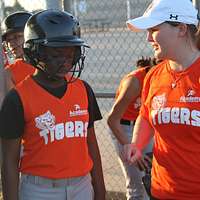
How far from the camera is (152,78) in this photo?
113 inches

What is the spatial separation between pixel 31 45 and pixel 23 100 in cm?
29

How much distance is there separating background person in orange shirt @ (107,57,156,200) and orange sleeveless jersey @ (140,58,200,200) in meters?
0.79

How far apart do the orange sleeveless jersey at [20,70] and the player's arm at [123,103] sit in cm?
66

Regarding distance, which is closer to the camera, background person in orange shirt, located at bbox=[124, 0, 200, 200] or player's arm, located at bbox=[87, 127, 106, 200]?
background person in orange shirt, located at bbox=[124, 0, 200, 200]

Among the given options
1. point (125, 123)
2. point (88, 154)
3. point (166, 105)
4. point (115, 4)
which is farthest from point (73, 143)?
point (115, 4)

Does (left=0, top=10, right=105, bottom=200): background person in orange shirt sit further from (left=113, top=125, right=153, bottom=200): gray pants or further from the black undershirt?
(left=113, top=125, right=153, bottom=200): gray pants

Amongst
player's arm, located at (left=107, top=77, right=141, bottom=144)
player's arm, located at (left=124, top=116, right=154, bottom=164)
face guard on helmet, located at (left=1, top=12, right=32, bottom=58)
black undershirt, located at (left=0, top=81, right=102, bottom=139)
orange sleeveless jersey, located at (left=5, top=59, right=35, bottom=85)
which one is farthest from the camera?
face guard on helmet, located at (left=1, top=12, right=32, bottom=58)

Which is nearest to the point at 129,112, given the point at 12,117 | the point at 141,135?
the point at 141,135

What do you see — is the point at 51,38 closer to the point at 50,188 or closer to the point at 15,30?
the point at 50,188

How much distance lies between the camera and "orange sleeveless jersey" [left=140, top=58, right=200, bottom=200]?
261 cm

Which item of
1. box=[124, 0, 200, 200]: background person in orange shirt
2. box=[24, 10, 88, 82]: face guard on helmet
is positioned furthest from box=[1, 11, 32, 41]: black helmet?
box=[124, 0, 200, 200]: background person in orange shirt

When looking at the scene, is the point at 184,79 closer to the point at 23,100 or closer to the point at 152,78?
the point at 152,78

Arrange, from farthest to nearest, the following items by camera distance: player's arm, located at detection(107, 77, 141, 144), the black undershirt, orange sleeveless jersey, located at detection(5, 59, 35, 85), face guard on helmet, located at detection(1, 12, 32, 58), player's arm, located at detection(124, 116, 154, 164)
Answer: face guard on helmet, located at detection(1, 12, 32, 58) < orange sleeveless jersey, located at detection(5, 59, 35, 85) < player's arm, located at detection(107, 77, 141, 144) < player's arm, located at detection(124, 116, 154, 164) < the black undershirt

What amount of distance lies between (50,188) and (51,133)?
0.91ft
